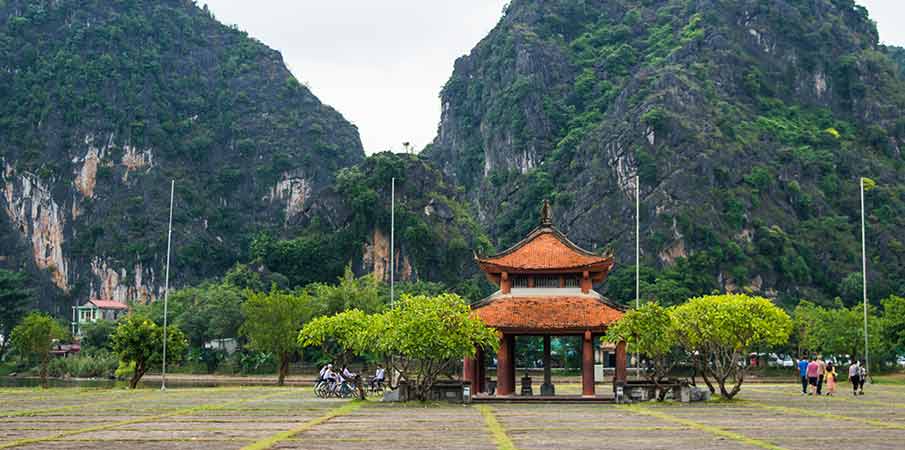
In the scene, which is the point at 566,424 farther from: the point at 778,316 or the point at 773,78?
the point at 773,78

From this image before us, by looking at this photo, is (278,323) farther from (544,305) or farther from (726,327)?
(726,327)

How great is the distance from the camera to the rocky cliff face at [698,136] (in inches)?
5128

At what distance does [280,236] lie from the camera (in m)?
146

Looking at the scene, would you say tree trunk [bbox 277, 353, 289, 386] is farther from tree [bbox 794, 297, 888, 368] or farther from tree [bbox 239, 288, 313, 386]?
tree [bbox 794, 297, 888, 368]

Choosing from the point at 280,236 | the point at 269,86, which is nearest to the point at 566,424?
the point at 280,236

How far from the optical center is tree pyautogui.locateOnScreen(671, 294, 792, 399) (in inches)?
1522

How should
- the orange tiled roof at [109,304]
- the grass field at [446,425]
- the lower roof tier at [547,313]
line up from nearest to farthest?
1. the grass field at [446,425]
2. the lower roof tier at [547,313]
3. the orange tiled roof at [109,304]

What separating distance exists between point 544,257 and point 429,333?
971 centimetres

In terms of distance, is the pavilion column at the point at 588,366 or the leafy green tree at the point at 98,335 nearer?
the pavilion column at the point at 588,366

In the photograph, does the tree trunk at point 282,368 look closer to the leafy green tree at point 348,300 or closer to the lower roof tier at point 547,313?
the leafy green tree at point 348,300


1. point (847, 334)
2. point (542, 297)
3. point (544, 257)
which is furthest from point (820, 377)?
point (847, 334)

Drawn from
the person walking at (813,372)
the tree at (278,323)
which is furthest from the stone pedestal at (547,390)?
the tree at (278,323)

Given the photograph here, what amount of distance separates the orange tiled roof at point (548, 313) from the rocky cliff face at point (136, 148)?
10097 cm

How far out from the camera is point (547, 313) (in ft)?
137
